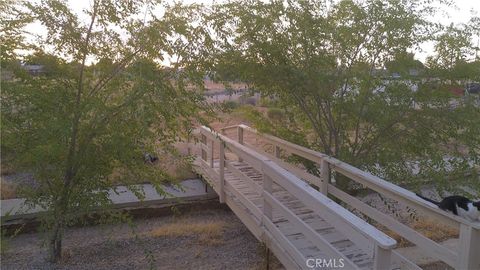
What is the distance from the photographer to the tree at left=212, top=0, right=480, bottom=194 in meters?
4.40

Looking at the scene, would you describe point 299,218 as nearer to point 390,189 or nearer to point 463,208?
point 390,189

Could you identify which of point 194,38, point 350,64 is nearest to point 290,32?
point 350,64

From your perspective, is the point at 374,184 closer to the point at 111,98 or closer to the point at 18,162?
the point at 111,98

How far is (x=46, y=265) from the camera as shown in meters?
4.45

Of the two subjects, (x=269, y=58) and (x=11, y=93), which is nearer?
(x=11, y=93)

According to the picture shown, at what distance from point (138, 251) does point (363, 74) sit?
3.49 meters

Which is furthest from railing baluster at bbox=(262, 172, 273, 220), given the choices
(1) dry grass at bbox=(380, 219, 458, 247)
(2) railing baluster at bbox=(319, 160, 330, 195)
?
(1) dry grass at bbox=(380, 219, 458, 247)

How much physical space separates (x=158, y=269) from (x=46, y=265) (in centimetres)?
120

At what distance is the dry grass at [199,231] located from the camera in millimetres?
5605

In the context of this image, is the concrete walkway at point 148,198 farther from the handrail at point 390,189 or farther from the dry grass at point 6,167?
the handrail at point 390,189

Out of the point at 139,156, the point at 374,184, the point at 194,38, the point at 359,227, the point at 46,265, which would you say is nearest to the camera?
the point at 359,227

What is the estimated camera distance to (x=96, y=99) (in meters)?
3.70

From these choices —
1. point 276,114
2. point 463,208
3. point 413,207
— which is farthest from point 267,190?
point 463,208

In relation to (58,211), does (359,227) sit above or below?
above
